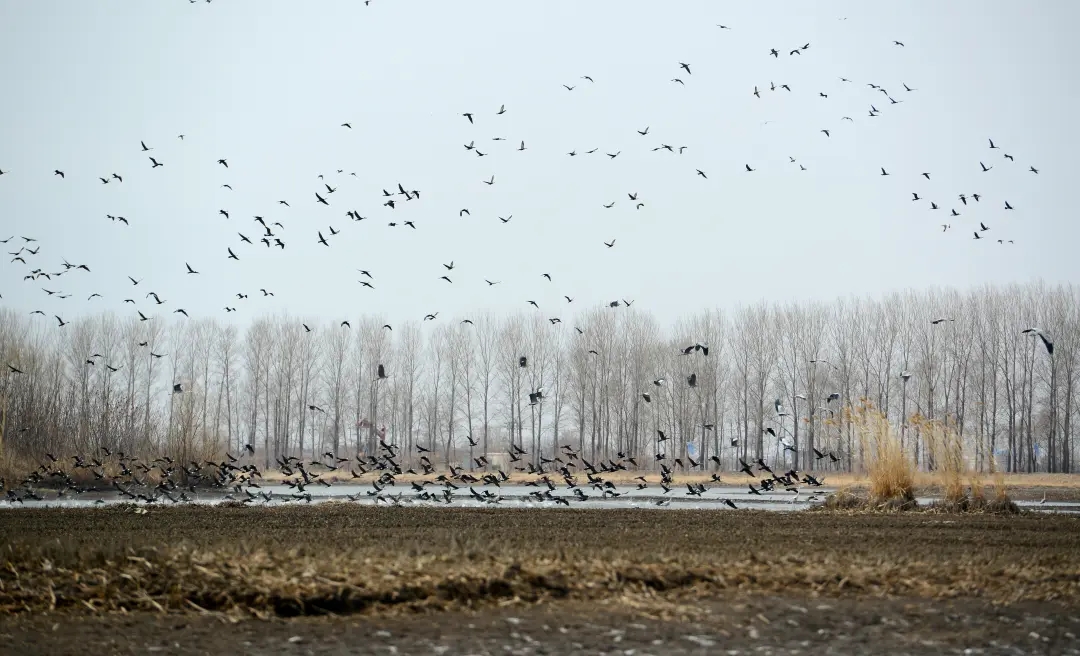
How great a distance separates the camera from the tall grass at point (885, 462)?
25250 mm

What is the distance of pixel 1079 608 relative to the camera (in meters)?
11.1

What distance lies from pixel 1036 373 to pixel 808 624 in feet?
240

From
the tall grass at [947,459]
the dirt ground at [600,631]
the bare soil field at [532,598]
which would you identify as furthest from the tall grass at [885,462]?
the dirt ground at [600,631]

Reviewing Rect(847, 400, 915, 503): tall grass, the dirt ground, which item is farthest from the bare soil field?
Rect(847, 400, 915, 503): tall grass

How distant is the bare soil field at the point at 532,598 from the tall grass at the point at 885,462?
392 inches

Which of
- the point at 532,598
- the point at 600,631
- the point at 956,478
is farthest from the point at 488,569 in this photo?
the point at 956,478

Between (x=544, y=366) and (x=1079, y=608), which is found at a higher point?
(x=544, y=366)

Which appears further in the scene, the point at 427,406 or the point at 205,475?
the point at 427,406

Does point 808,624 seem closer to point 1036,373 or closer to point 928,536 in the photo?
point 928,536

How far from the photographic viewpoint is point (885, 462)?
1003 inches

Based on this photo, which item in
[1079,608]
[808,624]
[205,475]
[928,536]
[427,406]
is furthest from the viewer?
[427,406]

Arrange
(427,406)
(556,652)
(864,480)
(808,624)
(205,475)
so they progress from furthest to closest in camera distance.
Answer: (427,406), (205,475), (864,480), (808,624), (556,652)

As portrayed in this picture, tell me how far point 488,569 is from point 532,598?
0.76 m

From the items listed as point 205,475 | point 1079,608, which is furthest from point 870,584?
point 205,475
